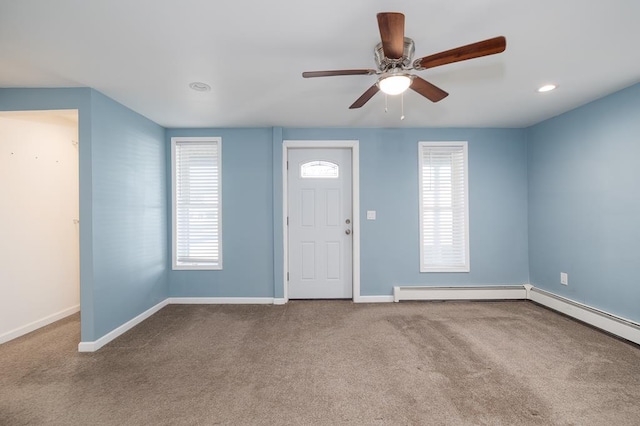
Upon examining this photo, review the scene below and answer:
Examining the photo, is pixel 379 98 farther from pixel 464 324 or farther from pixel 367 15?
pixel 464 324

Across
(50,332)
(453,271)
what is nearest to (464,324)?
(453,271)

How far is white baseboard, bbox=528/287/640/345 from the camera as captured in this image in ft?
8.52

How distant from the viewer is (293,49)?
1959 millimetres

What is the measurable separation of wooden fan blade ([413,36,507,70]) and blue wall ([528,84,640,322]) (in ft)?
7.73

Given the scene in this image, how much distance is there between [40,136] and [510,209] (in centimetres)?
603

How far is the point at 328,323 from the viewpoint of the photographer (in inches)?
122

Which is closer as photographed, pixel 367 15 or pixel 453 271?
pixel 367 15

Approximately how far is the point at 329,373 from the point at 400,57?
7.49 ft

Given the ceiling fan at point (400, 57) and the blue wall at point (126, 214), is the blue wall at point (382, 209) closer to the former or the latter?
the blue wall at point (126, 214)

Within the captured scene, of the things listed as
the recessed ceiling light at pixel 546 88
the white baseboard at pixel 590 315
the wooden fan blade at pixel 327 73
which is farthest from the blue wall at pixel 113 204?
the white baseboard at pixel 590 315

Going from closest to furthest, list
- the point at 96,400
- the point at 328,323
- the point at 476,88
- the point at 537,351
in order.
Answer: the point at 96,400
the point at 537,351
the point at 476,88
the point at 328,323

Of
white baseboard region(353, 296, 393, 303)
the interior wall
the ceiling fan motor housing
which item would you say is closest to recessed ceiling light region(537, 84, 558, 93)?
the ceiling fan motor housing

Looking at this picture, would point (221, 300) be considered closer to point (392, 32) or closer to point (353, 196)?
point (353, 196)

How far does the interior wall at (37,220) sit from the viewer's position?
9.22 feet
